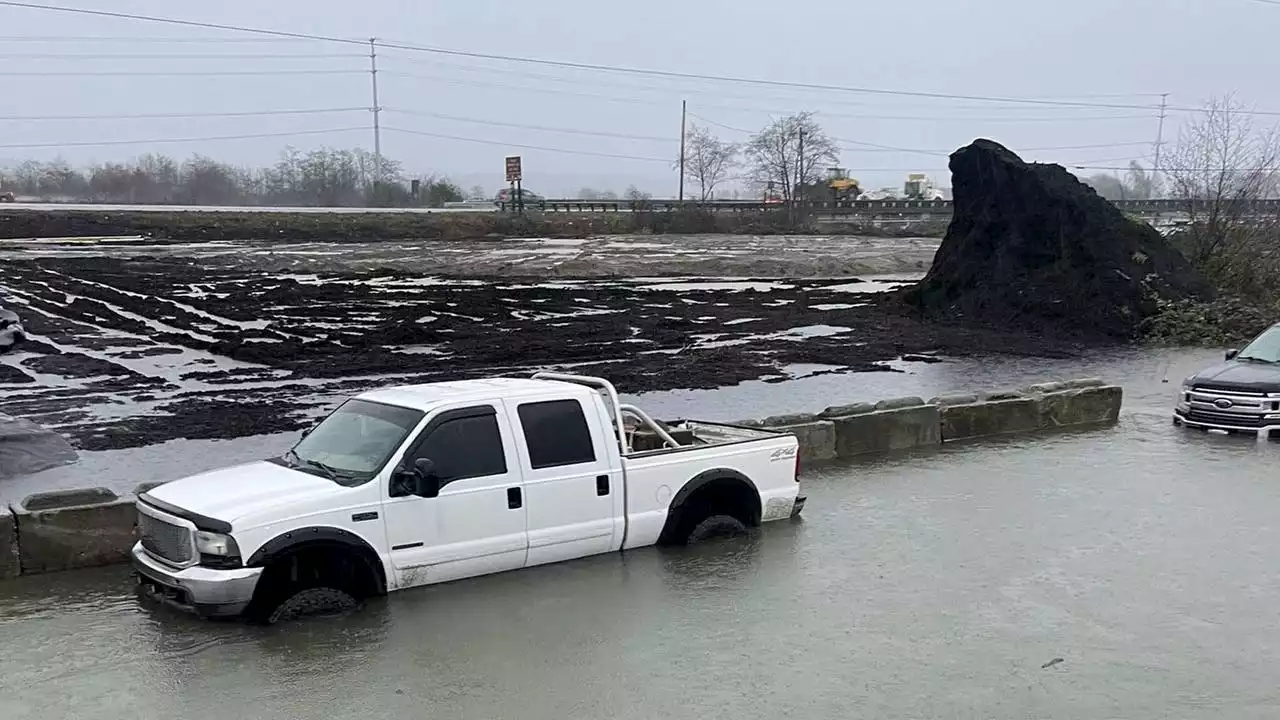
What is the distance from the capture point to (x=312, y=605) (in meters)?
8.62

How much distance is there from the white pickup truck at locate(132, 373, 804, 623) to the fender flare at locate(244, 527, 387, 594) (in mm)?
11

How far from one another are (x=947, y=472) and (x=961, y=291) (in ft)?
72.4

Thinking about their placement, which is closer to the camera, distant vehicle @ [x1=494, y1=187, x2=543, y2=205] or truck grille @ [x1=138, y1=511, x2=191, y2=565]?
truck grille @ [x1=138, y1=511, x2=191, y2=565]

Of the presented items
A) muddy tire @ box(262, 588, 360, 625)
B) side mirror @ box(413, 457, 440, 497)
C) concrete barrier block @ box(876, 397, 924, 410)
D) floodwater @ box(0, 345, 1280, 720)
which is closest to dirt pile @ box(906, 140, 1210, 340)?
concrete barrier block @ box(876, 397, 924, 410)

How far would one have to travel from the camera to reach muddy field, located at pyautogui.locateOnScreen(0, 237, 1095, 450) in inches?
799

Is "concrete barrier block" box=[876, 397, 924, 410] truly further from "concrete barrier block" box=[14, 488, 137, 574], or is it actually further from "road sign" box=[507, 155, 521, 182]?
"road sign" box=[507, 155, 521, 182]

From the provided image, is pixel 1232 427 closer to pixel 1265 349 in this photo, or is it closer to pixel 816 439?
pixel 1265 349

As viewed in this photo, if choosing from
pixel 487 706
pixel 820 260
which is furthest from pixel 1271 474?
pixel 820 260

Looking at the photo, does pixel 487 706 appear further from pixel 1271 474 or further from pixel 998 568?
pixel 1271 474

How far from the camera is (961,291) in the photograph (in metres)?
35.6

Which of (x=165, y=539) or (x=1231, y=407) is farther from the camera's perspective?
(x=1231, y=407)

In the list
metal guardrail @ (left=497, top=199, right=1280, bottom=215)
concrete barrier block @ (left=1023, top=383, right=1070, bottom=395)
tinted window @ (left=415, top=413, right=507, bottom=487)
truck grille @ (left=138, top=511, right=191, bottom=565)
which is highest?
metal guardrail @ (left=497, top=199, right=1280, bottom=215)

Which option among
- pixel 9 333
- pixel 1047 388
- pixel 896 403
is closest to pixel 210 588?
pixel 896 403

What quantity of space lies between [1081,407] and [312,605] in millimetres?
13125
